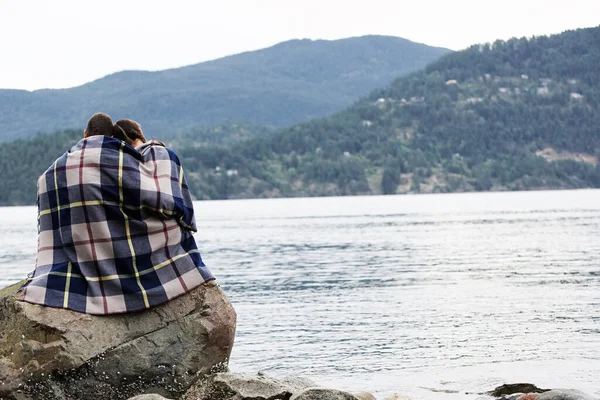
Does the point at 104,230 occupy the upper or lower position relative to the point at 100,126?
lower

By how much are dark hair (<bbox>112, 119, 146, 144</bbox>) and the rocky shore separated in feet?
5.10

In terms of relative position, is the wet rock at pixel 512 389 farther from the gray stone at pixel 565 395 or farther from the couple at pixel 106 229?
the couple at pixel 106 229

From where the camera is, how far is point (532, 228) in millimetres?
70625

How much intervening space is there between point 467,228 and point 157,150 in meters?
67.6

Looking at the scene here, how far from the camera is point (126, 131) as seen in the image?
940cm

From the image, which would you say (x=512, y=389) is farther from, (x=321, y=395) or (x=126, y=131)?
(x=126, y=131)

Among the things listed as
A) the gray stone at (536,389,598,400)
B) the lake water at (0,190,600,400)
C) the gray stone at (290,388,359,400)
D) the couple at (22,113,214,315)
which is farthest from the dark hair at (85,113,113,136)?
the lake water at (0,190,600,400)

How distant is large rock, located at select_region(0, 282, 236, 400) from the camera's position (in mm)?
8898

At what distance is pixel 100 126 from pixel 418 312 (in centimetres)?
1744

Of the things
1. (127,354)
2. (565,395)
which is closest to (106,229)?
(127,354)

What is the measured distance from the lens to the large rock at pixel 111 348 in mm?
8898

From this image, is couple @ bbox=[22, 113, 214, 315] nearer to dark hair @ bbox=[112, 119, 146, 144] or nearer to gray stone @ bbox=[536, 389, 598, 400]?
dark hair @ bbox=[112, 119, 146, 144]

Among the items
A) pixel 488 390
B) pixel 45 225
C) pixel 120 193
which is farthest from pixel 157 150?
pixel 488 390

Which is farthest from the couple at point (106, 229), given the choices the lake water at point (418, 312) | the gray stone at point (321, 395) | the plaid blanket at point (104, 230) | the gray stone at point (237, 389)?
the lake water at point (418, 312)
